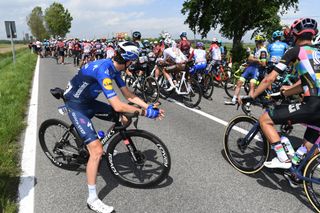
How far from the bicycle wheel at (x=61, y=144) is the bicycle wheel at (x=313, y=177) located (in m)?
2.89

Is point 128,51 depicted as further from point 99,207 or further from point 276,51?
point 276,51

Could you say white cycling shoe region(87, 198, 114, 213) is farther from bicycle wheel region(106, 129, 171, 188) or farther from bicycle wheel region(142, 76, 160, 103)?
bicycle wheel region(142, 76, 160, 103)

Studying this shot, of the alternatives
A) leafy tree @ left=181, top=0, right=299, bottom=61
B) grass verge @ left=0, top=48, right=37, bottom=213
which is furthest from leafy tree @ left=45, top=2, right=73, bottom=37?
grass verge @ left=0, top=48, right=37, bottom=213

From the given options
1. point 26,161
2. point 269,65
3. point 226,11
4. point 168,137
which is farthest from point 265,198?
point 226,11

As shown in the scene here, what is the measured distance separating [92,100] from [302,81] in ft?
9.07

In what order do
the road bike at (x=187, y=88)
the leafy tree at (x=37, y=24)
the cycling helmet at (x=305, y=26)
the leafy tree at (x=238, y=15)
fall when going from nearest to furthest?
the cycling helmet at (x=305, y=26) → the road bike at (x=187, y=88) → the leafy tree at (x=238, y=15) → the leafy tree at (x=37, y=24)

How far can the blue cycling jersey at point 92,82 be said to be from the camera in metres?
3.65

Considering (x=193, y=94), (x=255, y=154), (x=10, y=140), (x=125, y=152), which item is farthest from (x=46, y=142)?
(x=193, y=94)

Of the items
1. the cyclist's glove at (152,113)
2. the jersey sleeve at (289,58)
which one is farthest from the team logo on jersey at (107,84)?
the jersey sleeve at (289,58)

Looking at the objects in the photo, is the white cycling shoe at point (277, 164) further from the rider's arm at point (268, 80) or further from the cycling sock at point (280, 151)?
the rider's arm at point (268, 80)

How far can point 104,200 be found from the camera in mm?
3801

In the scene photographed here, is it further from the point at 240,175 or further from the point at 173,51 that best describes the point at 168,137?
the point at 173,51

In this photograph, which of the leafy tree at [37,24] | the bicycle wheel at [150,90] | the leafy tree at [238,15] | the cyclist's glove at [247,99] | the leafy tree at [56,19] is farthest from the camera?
the leafy tree at [37,24]

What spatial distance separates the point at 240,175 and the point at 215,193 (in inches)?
28.5
